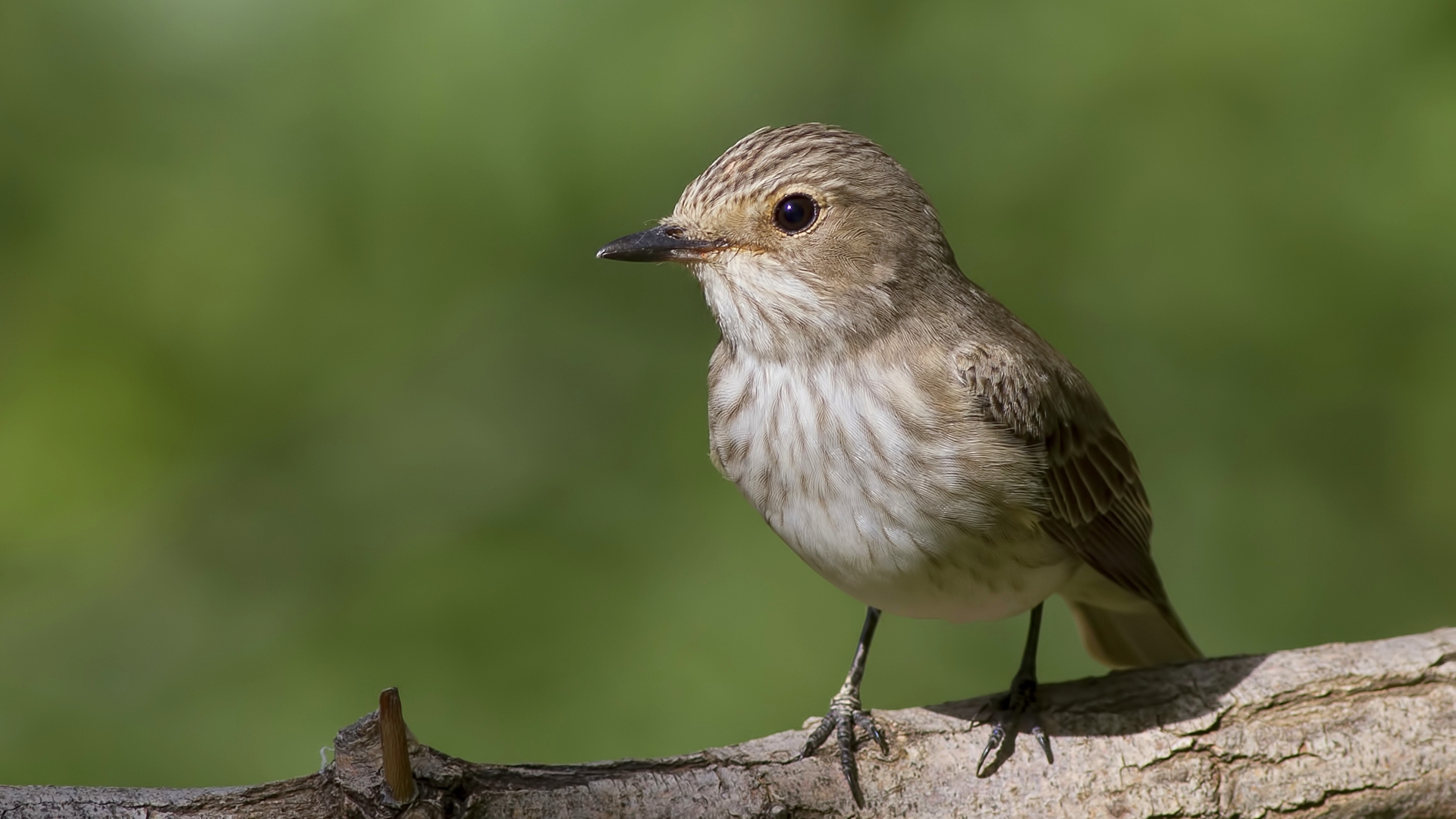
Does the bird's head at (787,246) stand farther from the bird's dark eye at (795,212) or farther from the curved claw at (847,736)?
the curved claw at (847,736)

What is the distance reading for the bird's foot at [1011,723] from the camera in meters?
3.64

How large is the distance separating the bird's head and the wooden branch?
1.11 m

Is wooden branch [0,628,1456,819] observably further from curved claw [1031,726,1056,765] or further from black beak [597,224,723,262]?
black beak [597,224,723,262]

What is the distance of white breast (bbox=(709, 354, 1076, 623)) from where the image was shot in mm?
3418

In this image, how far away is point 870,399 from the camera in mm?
3494

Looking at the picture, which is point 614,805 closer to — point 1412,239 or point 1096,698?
point 1096,698

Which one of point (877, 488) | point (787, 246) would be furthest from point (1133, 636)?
point (787, 246)

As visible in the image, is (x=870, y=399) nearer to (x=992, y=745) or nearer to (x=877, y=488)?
(x=877, y=488)

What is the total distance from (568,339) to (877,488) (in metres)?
1.94

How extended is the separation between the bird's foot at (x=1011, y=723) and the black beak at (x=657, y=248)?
1.54 m

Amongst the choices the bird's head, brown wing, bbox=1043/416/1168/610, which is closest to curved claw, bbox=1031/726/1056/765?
brown wing, bbox=1043/416/1168/610

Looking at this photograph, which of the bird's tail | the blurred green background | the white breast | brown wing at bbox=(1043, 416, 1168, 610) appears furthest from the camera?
the bird's tail

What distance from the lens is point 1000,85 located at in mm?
4984

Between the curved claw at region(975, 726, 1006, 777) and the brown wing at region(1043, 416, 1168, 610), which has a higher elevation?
the brown wing at region(1043, 416, 1168, 610)
